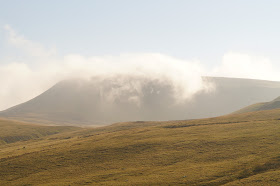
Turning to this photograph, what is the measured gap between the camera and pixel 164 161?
6341 cm

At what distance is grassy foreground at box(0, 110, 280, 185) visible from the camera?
49312 mm

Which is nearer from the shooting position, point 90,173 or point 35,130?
point 90,173

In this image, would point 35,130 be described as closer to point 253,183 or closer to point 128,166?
point 128,166

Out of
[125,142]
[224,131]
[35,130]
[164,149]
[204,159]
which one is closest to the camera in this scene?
[204,159]

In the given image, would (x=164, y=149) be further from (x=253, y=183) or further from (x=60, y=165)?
(x=253, y=183)

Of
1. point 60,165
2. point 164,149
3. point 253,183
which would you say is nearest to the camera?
point 253,183

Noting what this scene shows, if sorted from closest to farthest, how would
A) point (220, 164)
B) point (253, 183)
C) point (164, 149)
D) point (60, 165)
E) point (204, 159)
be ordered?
1. point (253, 183)
2. point (220, 164)
3. point (204, 159)
4. point (60, 165)
5. point (164, 149)

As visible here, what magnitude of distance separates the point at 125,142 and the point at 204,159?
30.6 m

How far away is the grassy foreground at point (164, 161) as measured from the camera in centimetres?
4931

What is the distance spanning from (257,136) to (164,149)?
89.8 ft

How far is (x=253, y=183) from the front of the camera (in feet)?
141

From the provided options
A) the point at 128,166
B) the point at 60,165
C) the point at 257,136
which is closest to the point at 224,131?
the point at 257,136

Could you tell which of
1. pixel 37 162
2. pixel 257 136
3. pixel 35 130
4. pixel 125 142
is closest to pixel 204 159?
pixel 257 136

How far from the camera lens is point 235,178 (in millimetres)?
46875
